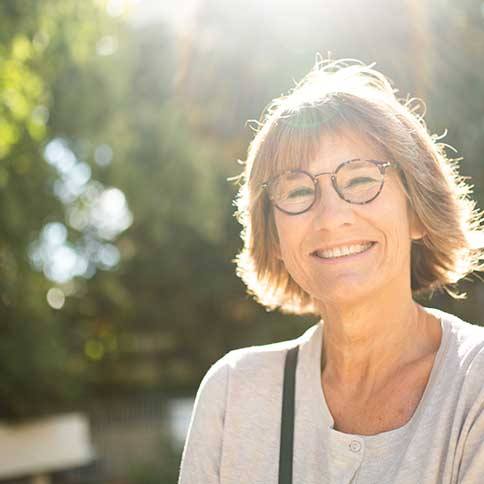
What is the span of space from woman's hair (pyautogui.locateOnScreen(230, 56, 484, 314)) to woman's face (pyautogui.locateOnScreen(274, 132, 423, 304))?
3 centimetres

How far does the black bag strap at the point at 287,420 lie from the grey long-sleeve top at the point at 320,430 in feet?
0.04

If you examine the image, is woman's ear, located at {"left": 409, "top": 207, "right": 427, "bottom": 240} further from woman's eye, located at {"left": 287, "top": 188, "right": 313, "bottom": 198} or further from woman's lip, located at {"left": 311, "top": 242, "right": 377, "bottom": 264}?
woman's eye, located at {"left": 287, "top": 188, "right": 313, "bottom": 198}

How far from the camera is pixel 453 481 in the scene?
166cm

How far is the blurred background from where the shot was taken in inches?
363

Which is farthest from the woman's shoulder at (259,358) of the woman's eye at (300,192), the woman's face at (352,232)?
the woman's eye at (300,192)

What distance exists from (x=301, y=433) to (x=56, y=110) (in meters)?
9.16

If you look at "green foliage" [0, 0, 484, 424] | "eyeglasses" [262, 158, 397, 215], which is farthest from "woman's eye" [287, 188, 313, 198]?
"green foliage" [0, 0, 484, 424]

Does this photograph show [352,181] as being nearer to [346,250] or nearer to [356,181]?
[356,181]

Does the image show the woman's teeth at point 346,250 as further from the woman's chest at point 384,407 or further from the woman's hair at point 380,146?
the woman's chest at point 384,407

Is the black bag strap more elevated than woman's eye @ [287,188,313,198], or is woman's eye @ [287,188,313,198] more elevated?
woman's eye @ [287,188,313,198]

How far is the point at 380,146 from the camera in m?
1.96

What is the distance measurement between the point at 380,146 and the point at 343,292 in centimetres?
36

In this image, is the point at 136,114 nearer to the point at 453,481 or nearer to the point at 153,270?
the point at 153,270

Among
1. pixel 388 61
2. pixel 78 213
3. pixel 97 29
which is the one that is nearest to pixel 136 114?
pixel 78 213
